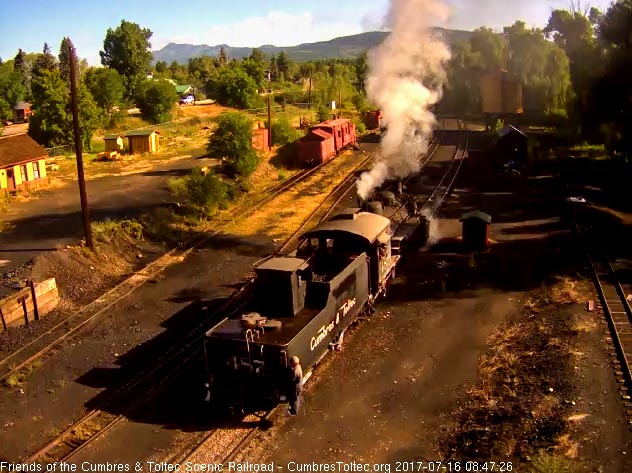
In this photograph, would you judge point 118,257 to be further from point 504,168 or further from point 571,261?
point 504,168

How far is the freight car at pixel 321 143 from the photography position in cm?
4306

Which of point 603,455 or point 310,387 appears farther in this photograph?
point 310,387

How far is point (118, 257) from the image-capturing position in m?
23.5

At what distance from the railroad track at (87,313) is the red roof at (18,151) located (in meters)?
14.0

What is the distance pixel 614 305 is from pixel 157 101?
60.7 metres

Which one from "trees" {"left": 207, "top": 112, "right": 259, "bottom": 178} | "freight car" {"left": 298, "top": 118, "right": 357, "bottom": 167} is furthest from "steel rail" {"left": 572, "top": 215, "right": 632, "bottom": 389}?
"freight car" {"left": 298, "top": 118, "right": 357, "bottom": 167}

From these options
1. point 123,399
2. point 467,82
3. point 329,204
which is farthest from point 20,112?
point 123,399

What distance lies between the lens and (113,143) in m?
49.1

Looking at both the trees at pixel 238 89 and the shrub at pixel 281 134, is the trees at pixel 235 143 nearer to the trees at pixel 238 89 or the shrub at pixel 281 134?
the shrub at pixel 281 134

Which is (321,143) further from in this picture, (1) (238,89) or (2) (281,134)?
(1) (238,89)

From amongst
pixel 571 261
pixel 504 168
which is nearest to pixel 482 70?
pixel 504 168

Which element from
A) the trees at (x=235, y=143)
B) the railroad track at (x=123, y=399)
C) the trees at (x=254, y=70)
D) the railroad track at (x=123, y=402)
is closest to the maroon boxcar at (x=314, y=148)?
the trees at (x=235, y=143)

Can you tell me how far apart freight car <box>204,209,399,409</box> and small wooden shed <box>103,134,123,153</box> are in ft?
121

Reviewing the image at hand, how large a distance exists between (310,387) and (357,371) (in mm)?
1379
